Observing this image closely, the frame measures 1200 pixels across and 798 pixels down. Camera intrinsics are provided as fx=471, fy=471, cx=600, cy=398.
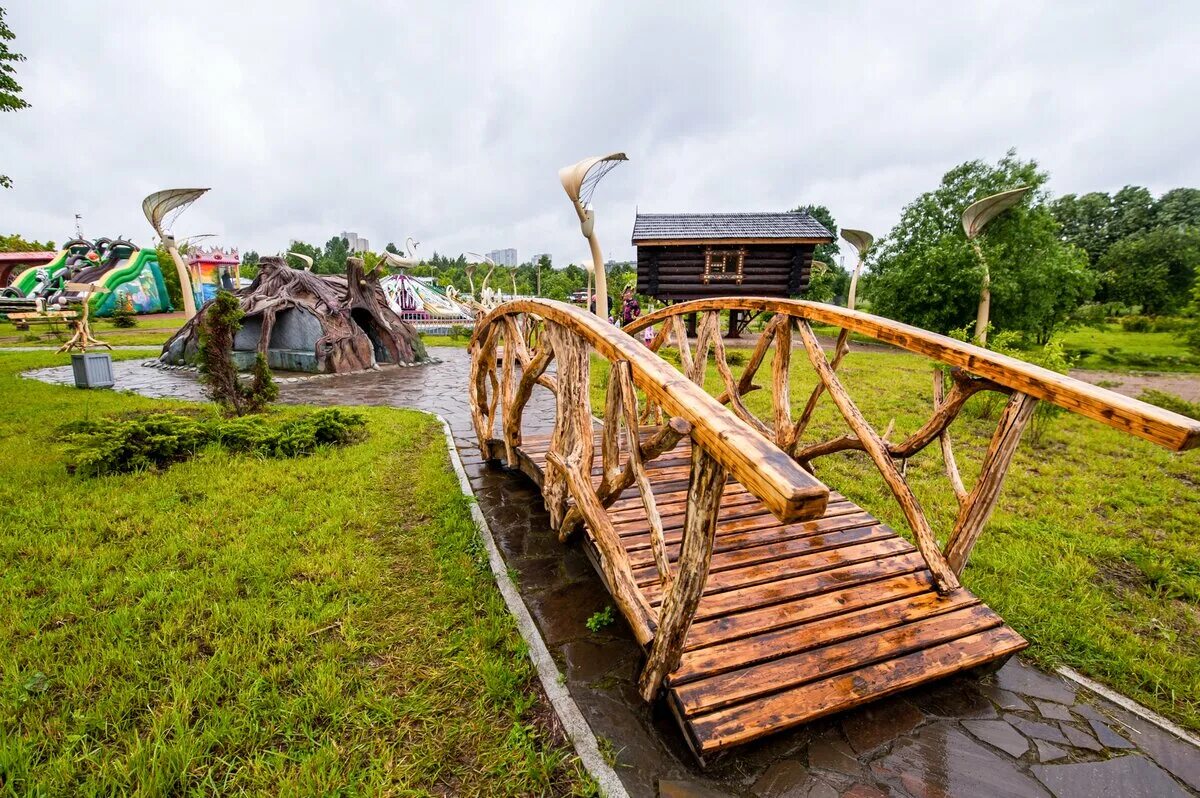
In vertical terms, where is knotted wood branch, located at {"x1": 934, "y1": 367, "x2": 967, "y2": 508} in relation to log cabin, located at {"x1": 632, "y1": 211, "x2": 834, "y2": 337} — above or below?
below

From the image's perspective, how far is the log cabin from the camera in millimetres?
15891

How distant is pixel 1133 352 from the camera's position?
14.8 meters

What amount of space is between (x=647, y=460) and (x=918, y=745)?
1.70 m

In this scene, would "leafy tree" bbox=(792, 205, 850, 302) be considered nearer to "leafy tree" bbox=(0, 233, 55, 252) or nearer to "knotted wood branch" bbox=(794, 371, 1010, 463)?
"knotted wood branch" bbox=(794, 371, 1010, 463)

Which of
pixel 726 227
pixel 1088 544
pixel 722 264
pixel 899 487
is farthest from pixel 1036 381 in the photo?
pixel 726 227

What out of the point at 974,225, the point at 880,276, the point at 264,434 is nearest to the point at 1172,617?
the point at 264,434

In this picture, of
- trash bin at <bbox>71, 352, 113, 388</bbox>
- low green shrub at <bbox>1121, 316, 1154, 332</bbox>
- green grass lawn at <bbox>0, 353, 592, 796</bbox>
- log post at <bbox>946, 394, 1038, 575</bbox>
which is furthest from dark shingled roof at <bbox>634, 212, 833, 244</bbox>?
low green shrub at <bbox>1121, 316, 1154, 332</bbox>

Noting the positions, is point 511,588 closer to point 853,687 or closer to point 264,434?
point 853,687

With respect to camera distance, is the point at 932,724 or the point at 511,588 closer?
the point at 932,724

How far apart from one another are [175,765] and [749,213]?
19.5m

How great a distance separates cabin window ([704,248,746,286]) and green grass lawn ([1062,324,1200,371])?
8.62 metres

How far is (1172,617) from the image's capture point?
114 inches

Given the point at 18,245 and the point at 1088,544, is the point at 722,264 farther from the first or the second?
the point at 18,245

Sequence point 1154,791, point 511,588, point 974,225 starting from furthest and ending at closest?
point 974,225
point 511,588
point 1154,791
